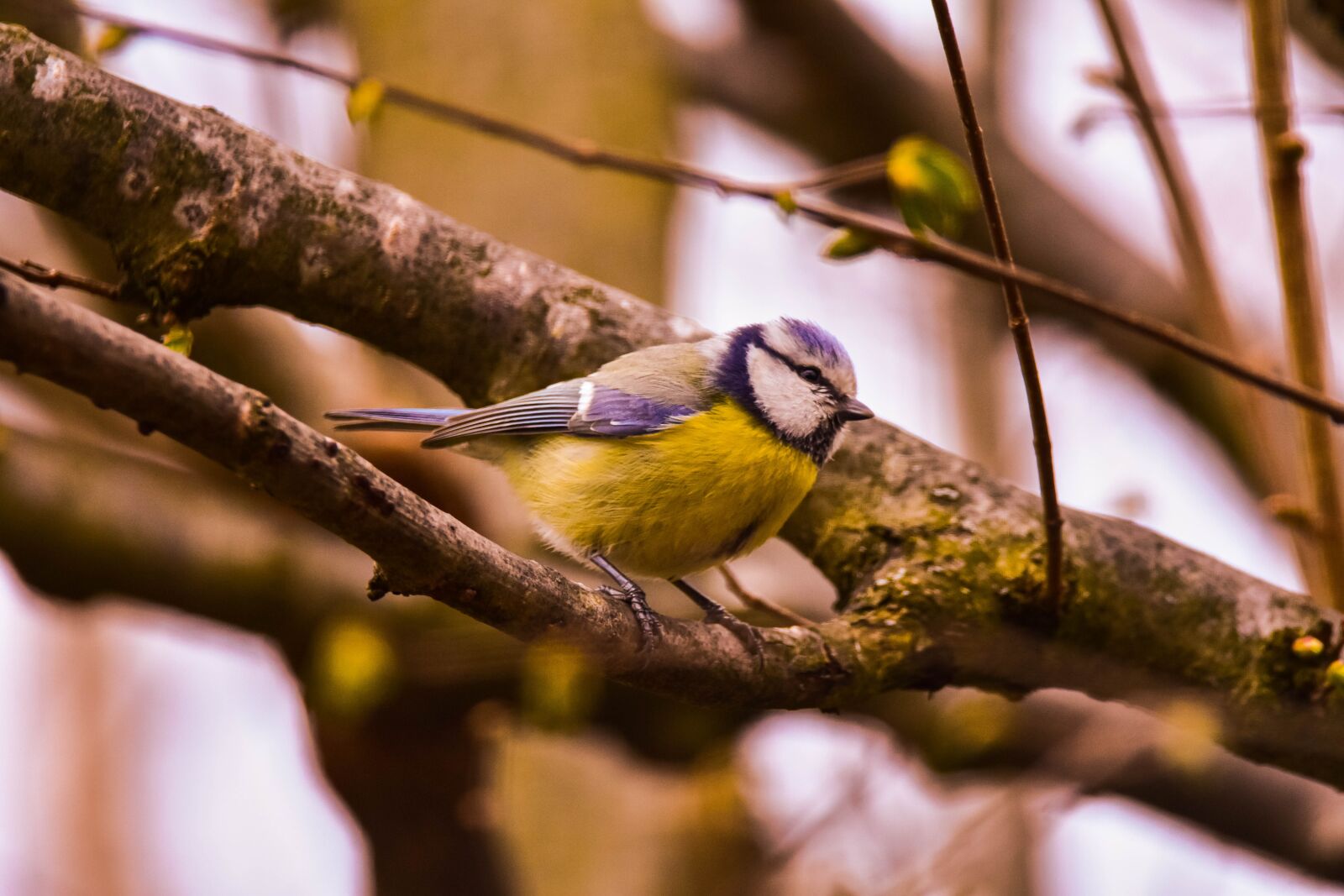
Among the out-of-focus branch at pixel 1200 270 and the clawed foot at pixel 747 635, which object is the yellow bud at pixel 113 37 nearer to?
the clawed foot at pixel 747 635

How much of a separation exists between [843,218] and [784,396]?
0.76 meters

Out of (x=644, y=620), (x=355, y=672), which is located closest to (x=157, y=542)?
(x=355, y=672)

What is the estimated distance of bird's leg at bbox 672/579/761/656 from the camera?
1910mm

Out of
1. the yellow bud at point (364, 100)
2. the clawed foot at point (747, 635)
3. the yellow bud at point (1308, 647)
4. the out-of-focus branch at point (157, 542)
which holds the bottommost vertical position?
the out-of-focus branch at point (157, 542)

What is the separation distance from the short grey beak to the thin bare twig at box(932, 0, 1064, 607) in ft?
1.81

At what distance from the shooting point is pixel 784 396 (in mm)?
2662

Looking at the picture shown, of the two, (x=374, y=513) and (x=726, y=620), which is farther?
(x=726, y=620)

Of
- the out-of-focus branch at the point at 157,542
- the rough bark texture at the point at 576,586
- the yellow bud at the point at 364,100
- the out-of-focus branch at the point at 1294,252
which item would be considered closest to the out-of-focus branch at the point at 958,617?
the rough bark texture at the point at 576,586

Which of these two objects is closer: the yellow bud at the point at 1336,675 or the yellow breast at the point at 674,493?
the yellow bud at the point at 1336,675

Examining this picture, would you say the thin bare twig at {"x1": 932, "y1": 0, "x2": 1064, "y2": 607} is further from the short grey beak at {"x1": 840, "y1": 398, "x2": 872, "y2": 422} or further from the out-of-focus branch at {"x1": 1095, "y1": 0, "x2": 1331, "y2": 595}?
the out-of-focus branch at {"x1": 1095, "y1": 0, "x2": 1331, "y2": 595}

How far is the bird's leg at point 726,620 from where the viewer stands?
1.91 m

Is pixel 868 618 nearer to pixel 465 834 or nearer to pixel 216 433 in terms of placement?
pixel 216 433

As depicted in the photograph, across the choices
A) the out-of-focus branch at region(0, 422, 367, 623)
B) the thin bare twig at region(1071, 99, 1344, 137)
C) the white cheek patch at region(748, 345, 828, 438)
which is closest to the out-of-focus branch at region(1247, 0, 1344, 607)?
the thin bare twig at region(1071, 99, 1344, 137)

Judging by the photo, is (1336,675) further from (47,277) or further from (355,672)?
(47,277)
